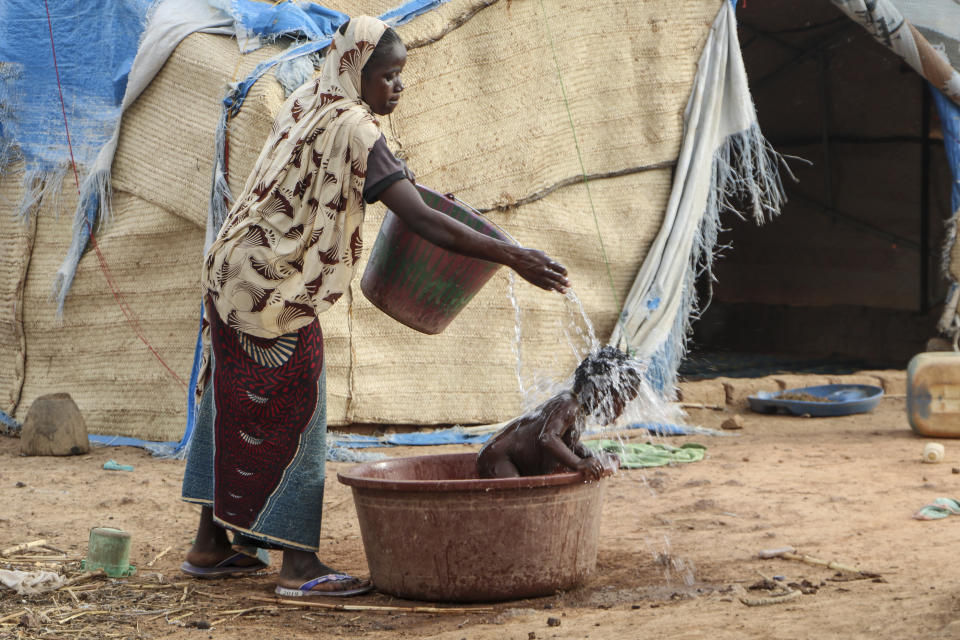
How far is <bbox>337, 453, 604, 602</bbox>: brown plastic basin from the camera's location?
2.83 metres

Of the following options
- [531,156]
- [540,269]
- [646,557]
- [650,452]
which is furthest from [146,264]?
[540,269]

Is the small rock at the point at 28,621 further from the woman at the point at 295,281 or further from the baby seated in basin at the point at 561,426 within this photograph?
the baby seated in basin at the point at 561,426

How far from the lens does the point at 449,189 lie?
227 inches

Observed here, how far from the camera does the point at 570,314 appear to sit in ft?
20.5

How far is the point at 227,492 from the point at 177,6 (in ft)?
11.0

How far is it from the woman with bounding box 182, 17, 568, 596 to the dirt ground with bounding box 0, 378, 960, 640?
0.27 m

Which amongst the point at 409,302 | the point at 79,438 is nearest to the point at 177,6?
the point at 79,438

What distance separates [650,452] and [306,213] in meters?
3.05

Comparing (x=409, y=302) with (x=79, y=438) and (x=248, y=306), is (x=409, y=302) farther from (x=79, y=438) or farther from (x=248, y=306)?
(x=79, y=438)

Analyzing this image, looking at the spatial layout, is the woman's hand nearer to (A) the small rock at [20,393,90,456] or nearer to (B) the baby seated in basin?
(B) the baby seated in basin

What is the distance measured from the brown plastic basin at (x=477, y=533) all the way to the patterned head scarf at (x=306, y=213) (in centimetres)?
52

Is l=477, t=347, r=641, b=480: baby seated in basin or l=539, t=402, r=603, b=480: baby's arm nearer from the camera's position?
l=539, t=402, r=603, b=480: baby's arm

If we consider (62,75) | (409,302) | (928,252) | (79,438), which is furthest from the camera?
(928,252)

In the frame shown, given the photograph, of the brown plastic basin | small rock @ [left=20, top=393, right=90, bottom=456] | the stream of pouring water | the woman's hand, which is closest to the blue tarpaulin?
small rock @ [left=20, top=393, right=90, bottom=456]
